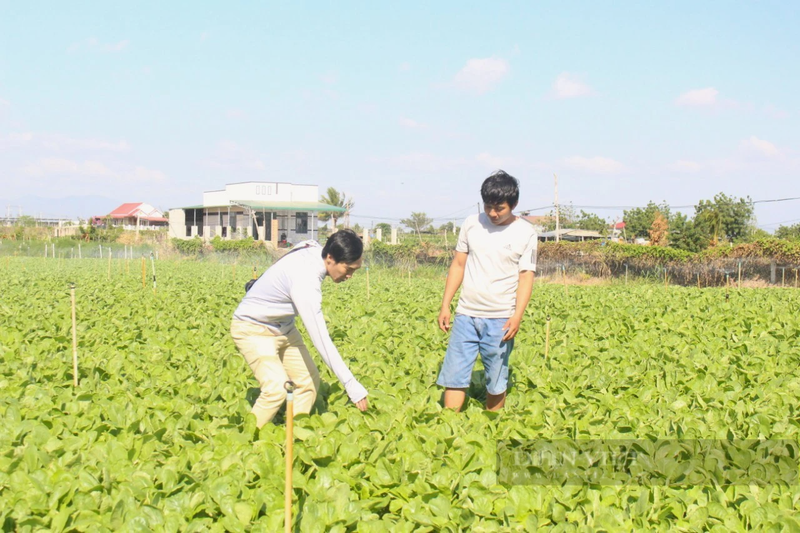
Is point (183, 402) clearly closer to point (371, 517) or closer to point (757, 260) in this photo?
point (371, 517)

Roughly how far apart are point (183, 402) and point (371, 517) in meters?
1.75

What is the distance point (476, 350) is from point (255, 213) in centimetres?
3161

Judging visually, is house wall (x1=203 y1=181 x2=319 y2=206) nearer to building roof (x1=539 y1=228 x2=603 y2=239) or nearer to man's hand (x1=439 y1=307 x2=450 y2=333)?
building roof (x1=539 y1=228 x2=603 y2=239)

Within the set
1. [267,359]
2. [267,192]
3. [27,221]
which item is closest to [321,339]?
[267,359]

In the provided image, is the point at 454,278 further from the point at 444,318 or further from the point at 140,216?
the point at 140,216

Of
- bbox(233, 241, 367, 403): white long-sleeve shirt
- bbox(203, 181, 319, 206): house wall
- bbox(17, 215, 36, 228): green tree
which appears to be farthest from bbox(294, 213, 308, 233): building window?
bbox(233, 241, 367, 403): white long-sleeve shirt

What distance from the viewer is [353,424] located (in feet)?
12.1

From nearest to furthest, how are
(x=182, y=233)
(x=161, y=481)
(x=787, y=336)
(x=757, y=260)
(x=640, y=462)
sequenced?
1. (x=161, y=481)
2. (x=640, y=462)
3. (x=787, y=336)
4. (x=757, y=260)
5. (x=182, y=233)

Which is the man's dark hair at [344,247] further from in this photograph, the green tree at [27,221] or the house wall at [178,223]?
the green tree at [27,221]

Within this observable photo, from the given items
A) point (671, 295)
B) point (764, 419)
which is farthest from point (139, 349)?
point (671, 295)

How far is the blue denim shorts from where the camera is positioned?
3754mm

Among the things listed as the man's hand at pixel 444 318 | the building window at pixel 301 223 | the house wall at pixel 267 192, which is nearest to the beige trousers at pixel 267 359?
the man's hand at pixel 444 318

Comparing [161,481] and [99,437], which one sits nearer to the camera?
[161,481]

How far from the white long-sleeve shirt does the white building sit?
1140 inches
